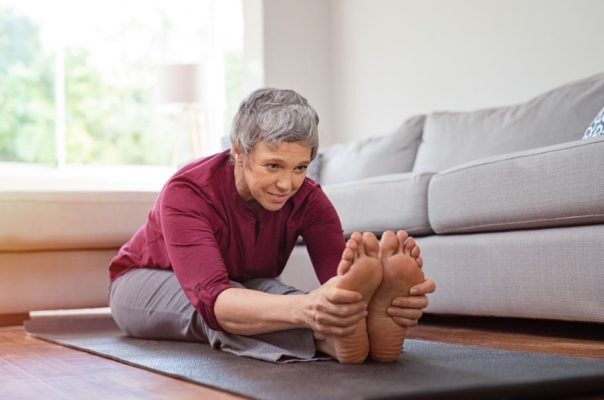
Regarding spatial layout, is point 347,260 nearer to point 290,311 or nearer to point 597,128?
point 290,311

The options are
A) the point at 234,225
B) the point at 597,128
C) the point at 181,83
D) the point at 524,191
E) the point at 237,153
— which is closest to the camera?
the point at 237,153

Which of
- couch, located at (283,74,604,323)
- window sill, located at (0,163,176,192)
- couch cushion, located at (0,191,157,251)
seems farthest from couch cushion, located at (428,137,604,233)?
window sill, located at (0,163,176,192)

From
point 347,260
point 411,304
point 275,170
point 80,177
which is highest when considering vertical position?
point 275,170

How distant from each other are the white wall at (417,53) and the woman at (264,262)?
2.13 metres

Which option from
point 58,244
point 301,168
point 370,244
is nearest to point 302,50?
point 58,244

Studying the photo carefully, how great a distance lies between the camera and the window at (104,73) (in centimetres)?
636

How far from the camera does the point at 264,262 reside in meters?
2.26

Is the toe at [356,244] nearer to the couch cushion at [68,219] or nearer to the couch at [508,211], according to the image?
the couch at [508,211]

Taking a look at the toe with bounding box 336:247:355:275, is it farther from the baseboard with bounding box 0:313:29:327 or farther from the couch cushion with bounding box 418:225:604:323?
the baseboard with bounding box 0:313:29:327

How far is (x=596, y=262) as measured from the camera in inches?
88.9

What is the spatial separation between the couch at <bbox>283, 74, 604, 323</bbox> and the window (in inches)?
117

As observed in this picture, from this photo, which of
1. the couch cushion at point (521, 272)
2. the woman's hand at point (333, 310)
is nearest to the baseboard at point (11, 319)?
the couch cushion at point (521, 272)

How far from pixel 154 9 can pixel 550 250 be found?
4.91 m

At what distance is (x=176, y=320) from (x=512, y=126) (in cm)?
164
